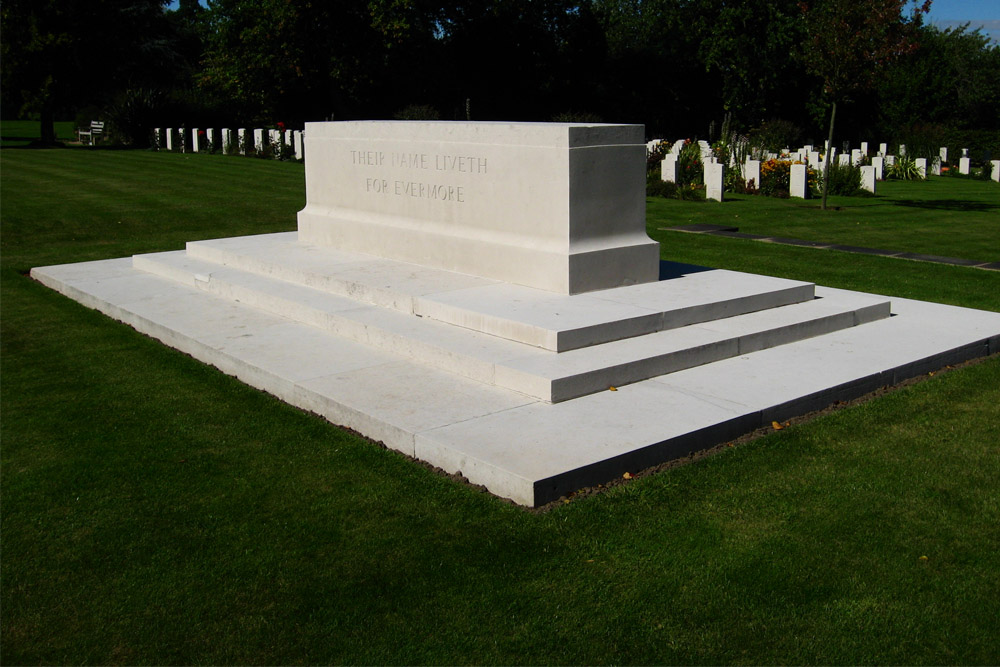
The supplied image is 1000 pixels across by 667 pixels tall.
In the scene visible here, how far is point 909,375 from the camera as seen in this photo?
7387mm

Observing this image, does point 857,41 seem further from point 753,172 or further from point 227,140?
point 227,140

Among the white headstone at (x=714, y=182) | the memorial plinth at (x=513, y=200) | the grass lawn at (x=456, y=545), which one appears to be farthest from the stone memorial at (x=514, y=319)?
the white headstone at (x=714, y=182)

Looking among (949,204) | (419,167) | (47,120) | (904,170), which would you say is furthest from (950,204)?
(47,120)

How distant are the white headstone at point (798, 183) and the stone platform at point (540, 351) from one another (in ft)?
40.7

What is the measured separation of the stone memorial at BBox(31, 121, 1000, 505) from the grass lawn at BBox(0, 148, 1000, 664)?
294 mm

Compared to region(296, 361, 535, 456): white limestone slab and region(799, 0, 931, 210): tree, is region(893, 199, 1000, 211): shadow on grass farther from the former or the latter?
region(296, 361, 535, 456): white limestone slab

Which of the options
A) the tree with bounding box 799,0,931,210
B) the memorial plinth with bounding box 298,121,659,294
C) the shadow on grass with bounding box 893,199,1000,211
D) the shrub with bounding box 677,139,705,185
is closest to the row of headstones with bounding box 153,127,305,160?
the shrub with bounding box 677,139,705,185

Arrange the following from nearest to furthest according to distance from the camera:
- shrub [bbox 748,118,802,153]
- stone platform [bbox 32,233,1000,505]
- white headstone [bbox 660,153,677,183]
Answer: stone platform [bbox 32,233,1000,505] → white headstone [bbox 660,153,677,183] → shrub [bbox 748,118,802,153]

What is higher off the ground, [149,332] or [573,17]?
[573,17]

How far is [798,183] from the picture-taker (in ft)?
70.8

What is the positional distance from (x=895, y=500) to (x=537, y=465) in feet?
6.55

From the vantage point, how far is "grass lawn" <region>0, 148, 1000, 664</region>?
3.94 metres

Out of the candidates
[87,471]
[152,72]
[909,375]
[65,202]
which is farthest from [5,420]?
[152,72]

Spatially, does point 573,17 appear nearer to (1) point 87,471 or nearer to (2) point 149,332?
(2) point 149,332
